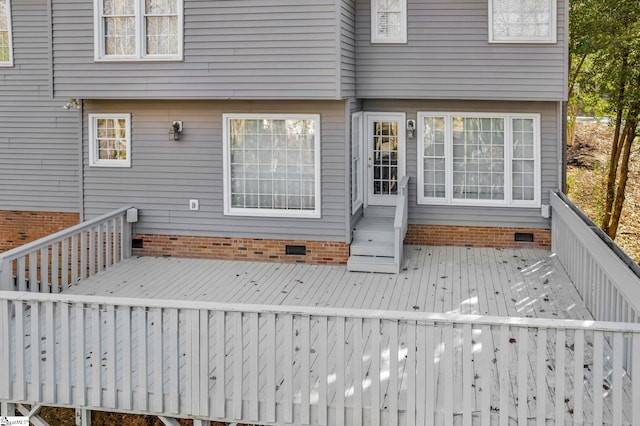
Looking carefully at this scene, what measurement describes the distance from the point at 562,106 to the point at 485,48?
1.96m

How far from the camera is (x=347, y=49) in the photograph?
1166 cm

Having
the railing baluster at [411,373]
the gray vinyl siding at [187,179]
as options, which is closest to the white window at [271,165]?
the gray vinyl siding at [187,179]

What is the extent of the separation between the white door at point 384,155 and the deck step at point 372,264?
2286mm

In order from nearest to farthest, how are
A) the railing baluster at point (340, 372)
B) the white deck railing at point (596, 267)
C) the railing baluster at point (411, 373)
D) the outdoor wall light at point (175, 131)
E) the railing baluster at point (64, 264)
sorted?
1. the railing baluster at point (411, 373)
2. the railing baluster at point (340, 372)
3. the white deck railing at point (596, 267)
4. the railing baluster at point (64, 264)
5. the outdoor wall light at point (175, 131)

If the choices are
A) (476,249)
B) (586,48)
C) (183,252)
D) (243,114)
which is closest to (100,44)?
(243,114)

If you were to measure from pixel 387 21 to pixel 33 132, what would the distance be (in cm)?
725

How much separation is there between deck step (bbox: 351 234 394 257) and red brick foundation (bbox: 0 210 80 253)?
18.9 feet

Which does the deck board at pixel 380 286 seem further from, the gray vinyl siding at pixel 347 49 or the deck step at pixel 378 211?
the gray vinyl siding at pixel 347 49

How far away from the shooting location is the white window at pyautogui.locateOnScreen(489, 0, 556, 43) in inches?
Answer: 473

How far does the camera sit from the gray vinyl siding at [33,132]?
13.2 m

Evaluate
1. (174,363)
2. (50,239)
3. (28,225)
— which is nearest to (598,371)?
(174,363)

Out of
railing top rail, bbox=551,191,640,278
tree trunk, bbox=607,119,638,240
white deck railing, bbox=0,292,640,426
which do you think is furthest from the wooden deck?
tree trunk, bbox=607,119,638,240

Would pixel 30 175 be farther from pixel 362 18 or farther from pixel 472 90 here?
pixel 472 90

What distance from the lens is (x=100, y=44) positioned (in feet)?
38.1
